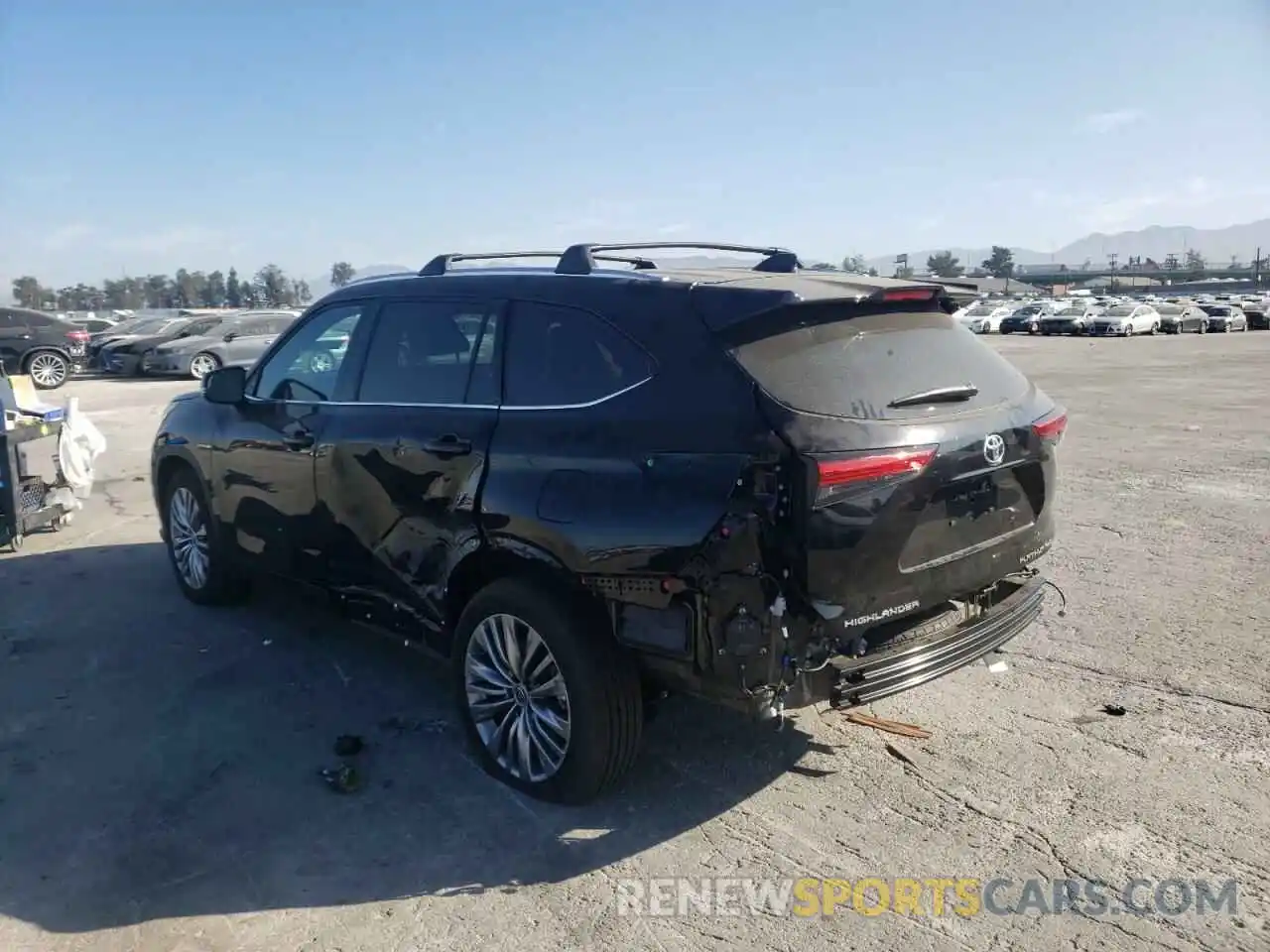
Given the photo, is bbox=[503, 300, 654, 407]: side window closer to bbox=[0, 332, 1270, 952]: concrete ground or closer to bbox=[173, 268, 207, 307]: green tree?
bbox=[0, 332, 1270, 952]: concrete ground

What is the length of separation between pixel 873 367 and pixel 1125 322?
51432 millimetres

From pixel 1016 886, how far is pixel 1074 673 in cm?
195

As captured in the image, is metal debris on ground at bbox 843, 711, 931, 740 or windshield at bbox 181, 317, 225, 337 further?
windshield at bbox 181, 317, 225, 337

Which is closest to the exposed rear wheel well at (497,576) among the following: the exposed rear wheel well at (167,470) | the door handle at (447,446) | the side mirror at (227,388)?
the door handle at (447,446)

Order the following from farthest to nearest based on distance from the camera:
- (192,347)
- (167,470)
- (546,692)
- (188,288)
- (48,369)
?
(188,288) → (192,347) → (48,369) → (167,470) → (546,692)

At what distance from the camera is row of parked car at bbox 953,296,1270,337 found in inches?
1954

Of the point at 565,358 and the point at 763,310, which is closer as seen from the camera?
the point at 763,310

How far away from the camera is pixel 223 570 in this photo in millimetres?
5934

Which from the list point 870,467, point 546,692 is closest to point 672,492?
point 870,467

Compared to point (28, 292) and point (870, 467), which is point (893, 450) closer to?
point (870, 467)

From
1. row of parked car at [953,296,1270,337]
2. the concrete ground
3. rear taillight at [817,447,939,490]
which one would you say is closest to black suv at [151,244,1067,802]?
rear taillight at [817,447,939,490]

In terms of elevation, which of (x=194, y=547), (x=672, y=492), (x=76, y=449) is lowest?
A: (x=194, y=547)

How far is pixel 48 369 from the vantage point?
2188 centimetres

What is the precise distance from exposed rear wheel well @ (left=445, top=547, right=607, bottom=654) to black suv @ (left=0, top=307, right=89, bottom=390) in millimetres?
21222
